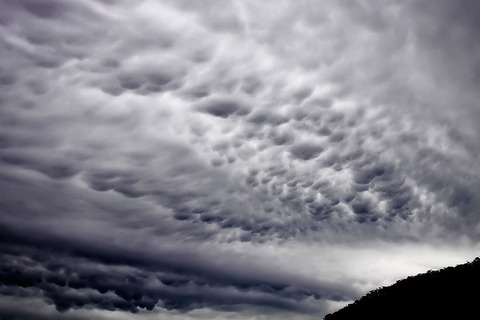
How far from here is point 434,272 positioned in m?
24.8

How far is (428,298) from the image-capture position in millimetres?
22578

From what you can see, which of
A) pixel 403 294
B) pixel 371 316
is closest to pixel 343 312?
pixel 371 316

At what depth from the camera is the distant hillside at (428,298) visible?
66.1 ft

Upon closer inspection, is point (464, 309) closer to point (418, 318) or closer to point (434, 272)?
point (418, 318)

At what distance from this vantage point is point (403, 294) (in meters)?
24.7

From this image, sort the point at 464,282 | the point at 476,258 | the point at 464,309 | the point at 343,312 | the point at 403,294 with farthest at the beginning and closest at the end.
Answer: the point at 343,312 → the point at 403,294 → the point at 476,258 → the point at 464,282 → the point at 464,309

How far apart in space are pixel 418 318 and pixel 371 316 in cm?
466

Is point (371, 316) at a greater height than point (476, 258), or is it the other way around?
point (476, 258)

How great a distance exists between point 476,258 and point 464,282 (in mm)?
2438

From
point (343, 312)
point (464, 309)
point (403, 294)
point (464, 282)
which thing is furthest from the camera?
point (343, 312)

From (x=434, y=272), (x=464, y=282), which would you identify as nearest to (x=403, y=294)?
(x=434, y=272)

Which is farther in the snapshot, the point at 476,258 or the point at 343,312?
the point at 343,312

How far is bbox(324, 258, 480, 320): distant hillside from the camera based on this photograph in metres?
20.2

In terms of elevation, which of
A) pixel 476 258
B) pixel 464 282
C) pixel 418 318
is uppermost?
pixel 476 258
